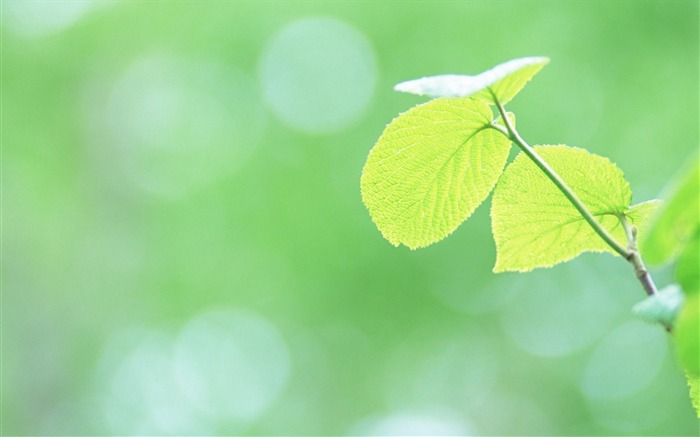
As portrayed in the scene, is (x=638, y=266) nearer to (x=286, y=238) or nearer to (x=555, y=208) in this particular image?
(x=555, y=208)

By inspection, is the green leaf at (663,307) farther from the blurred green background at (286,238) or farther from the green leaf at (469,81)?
the blurred green background at (286,238)

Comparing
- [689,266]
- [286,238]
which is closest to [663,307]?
[689,266]

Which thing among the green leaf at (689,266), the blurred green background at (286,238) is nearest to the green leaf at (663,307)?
the green leaf at (689,266)

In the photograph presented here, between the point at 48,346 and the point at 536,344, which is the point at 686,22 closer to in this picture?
the point at 536,344

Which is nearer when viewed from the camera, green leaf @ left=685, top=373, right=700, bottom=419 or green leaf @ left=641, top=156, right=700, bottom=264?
green leaf @ left=641, top=156, right=700, bottom=264

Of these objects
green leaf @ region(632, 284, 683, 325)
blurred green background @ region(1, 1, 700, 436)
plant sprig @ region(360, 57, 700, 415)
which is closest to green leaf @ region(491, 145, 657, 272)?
plant sprig @ region(360, 57, 700, 415)

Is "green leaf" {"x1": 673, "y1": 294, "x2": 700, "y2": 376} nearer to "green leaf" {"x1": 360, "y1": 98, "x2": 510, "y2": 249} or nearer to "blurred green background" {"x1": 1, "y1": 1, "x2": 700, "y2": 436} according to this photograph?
"green leaf" {"x1": 360, "y1": 98, "x2": 510, "y2": 249}
